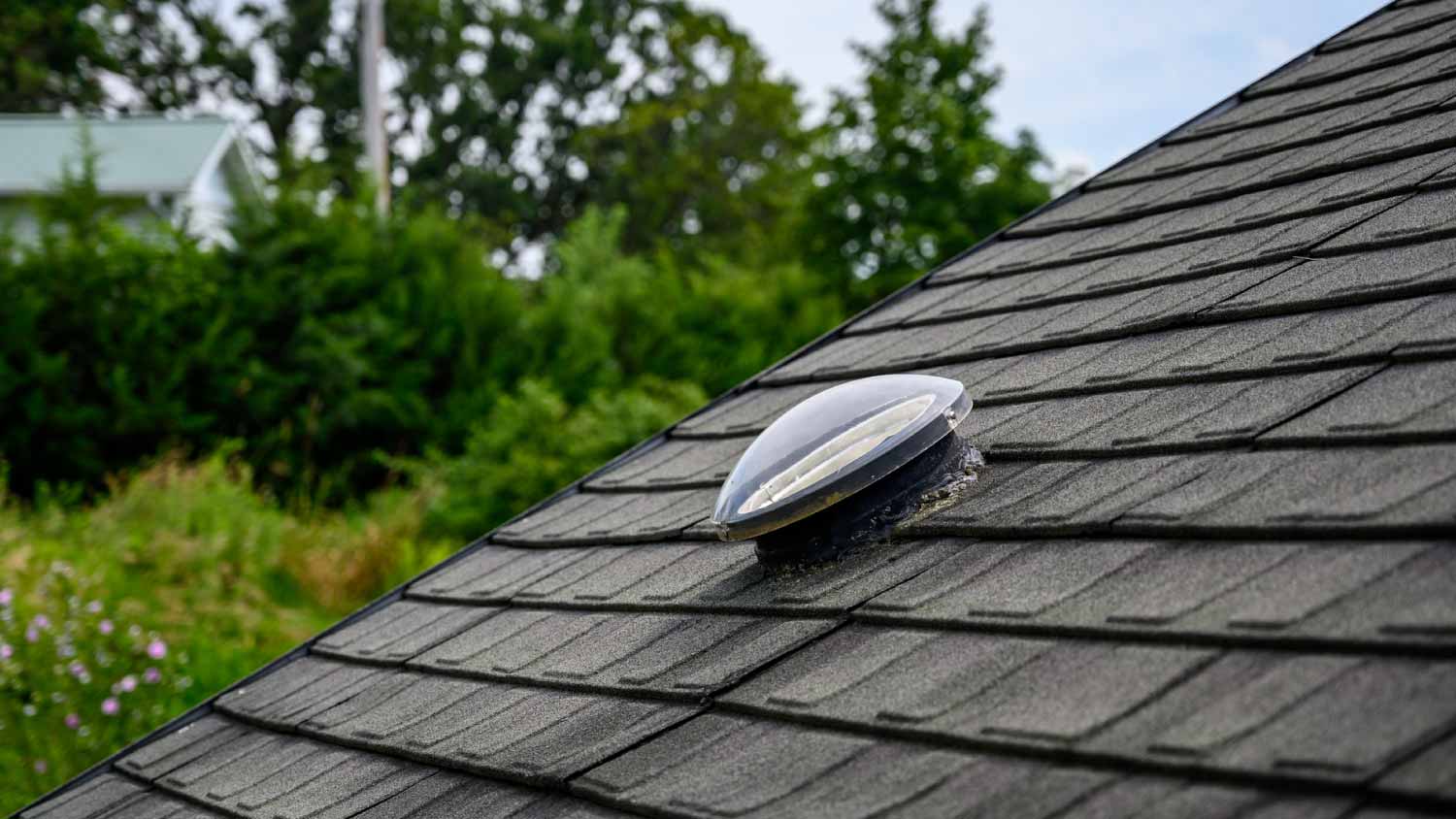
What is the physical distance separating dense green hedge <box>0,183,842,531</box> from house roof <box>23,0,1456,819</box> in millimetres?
7863

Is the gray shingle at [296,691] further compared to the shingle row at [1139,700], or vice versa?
the gray shingle at [296,691]

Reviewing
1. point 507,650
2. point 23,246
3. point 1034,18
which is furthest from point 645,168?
point 507,650

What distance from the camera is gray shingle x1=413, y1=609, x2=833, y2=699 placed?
1716mm

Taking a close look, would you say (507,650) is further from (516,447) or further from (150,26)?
(150,26)

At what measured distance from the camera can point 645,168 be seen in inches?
1298

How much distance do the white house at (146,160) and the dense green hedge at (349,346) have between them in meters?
4.20

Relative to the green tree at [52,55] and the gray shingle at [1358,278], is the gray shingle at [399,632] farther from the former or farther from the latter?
the green tree at [52,55]

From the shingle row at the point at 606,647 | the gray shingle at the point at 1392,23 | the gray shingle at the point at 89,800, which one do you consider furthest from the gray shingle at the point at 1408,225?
the gray shingle at the point at 89,800

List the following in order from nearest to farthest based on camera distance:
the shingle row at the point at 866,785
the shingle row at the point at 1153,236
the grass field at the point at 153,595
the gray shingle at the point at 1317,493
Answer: the shingle row at the point at 866,785 < the gray shingle at the point at 1317,493 < the shingle row at the point at 1153,236 < the grass field at the point at 153,595

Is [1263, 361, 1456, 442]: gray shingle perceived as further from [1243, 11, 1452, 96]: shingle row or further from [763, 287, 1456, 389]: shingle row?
[1243, 11, 1452, 96]: shingle row

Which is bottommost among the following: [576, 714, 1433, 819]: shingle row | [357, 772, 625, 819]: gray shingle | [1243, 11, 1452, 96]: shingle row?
[357, 772, 625, 819]: gray shingle

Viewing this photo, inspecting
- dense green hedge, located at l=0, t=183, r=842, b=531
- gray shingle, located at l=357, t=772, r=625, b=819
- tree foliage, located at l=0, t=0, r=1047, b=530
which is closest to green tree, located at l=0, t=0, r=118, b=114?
tree foliage, located at l=0, t=0, r=1047, b=530

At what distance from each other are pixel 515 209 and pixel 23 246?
71.5ft

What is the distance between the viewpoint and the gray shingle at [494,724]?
166 centimetres
